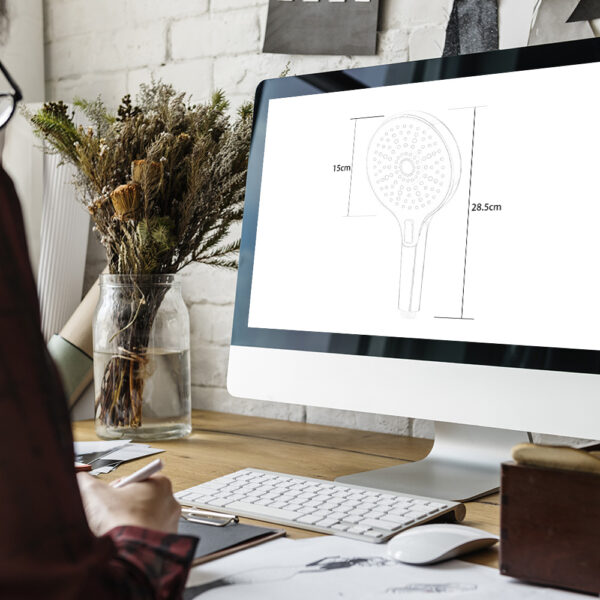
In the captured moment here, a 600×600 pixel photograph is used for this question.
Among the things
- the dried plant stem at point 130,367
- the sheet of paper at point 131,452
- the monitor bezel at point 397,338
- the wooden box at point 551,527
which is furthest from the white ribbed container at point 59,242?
the wooden box at point 551,527

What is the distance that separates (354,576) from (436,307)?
0.35 m

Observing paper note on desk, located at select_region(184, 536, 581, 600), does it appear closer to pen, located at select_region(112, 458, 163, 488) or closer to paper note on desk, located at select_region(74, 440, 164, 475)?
pen, located at select_region(112, 458, 163, 488)

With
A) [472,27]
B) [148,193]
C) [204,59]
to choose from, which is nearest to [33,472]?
[148,193]

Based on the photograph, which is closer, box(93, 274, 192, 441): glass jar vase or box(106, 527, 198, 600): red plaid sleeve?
box(106, 527, 198, 600): red plaid sleeve

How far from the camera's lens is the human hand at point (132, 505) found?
1.75 feet

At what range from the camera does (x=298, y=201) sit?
A: 0.99m

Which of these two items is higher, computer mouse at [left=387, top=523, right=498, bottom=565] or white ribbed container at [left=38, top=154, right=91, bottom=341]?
white ribbed container at [left=38, top=154, right=91, bottom=341]

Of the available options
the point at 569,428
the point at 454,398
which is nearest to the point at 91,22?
the point at 454,398

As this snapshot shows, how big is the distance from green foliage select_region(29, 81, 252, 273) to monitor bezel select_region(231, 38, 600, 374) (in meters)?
0.14

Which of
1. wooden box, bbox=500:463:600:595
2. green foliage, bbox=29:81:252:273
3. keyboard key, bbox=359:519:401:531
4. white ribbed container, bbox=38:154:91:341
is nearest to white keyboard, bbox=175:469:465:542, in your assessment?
keyboard key, bbox=359:519:401:531

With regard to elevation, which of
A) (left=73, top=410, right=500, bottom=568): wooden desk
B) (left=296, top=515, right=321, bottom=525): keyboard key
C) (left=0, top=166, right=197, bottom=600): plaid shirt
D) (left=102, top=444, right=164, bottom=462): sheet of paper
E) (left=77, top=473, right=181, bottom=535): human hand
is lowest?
(left=102, top=444, right=164, bottom=462): sheet of paper

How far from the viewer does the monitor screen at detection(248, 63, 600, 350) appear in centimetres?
80

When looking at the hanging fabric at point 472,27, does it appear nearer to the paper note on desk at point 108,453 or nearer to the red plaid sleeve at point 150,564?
the paper note on desk at point 108,453

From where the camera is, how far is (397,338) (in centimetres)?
89
